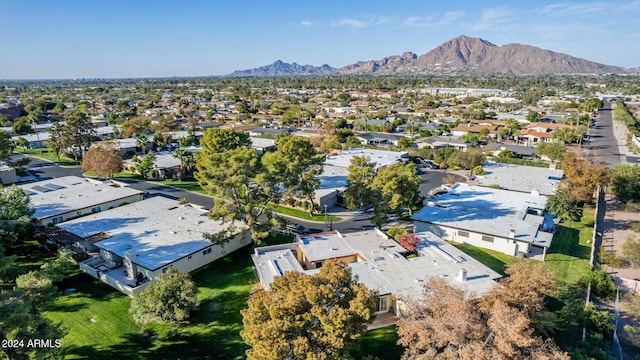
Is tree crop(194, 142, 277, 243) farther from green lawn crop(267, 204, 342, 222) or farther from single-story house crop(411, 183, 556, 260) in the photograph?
single-story house crop(411, 183, 556, 260)

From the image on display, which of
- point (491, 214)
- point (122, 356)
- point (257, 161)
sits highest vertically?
point (257, 161)

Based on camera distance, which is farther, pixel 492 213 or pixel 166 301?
pixel 492 213

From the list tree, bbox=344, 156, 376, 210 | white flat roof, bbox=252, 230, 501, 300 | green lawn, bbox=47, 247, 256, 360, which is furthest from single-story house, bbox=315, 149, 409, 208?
green lawn, bbox=47, 247, 256, 360

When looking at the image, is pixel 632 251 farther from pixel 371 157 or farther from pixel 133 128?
pixel 133 128

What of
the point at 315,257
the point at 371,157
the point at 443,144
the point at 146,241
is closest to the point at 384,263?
the point at 315,257

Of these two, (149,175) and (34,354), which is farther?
(149,175)

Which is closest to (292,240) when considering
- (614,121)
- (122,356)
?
(122,356)

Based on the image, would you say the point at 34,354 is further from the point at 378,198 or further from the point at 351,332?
the point at 378,198
